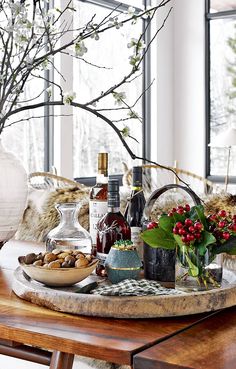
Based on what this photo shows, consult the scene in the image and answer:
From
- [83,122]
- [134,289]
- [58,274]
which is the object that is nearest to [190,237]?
[134,289]

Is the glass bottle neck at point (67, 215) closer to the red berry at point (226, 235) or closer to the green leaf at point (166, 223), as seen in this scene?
the green leaf at point (166, 223)

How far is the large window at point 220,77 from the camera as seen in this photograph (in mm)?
6355

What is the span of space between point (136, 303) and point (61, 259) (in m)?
0.29

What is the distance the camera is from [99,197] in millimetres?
1853

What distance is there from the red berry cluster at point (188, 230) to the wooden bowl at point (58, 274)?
0.23 meters

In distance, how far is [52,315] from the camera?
1.44 metres

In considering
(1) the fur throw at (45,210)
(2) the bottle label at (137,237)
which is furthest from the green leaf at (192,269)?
(1) the fur throw at (45,210)

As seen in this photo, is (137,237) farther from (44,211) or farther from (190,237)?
(44,211)

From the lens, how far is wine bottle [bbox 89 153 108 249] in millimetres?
1834

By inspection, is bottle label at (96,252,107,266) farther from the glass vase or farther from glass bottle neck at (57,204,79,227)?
the glass vase

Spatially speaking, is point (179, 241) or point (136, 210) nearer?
point (179, 241)

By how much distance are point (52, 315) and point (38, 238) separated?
4.91 feet

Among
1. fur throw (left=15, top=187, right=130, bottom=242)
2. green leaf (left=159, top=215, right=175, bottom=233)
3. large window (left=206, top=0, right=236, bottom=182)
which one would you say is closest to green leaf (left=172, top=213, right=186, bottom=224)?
green leaf (left=159, top=215, right=175, bottom=233)

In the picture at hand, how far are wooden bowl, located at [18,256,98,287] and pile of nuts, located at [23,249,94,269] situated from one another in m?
0.01
